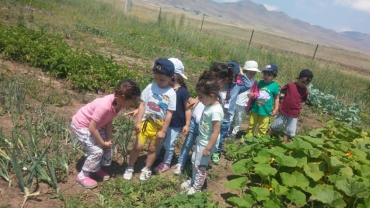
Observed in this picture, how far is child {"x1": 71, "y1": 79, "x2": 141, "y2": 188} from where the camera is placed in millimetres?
2861

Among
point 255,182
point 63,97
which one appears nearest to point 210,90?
point 255,182

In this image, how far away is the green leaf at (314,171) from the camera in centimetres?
329

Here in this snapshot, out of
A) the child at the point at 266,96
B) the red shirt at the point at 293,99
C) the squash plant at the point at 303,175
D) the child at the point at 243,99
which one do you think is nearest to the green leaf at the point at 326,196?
the squash plant at the point at 303,175

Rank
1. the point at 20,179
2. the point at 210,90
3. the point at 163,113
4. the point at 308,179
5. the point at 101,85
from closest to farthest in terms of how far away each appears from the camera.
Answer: the point at 20,179 < the point at 210,90 < the point at 163,113 < the point at 308,179 < the point at 101,85

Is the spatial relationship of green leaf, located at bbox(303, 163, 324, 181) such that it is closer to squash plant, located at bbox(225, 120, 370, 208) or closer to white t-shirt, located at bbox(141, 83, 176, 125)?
squash plant, located at bbox(225, 120, 370, 208)

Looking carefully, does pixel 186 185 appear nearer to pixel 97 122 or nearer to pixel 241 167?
pixel 241 167

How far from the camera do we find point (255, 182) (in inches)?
151

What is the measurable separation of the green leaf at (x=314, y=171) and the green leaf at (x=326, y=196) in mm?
243

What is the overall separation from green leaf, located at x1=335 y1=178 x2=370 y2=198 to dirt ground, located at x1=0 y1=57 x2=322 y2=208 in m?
1.12

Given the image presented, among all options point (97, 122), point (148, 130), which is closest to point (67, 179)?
point (97, 122)

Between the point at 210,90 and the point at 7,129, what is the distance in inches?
98.6

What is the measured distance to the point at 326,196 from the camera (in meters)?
2.99

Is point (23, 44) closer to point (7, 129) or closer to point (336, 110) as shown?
point (7, 129)

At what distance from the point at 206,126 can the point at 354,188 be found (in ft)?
5.09
